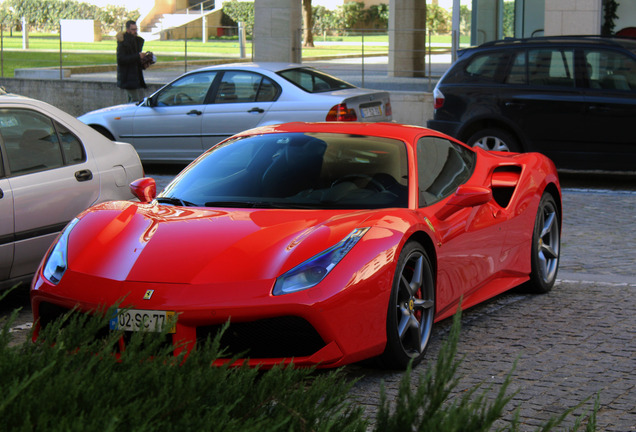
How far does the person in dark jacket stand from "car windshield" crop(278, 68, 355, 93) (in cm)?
584

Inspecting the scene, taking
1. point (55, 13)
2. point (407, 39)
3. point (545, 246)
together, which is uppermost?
point (55, 13)

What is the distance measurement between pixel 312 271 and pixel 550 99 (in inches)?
319

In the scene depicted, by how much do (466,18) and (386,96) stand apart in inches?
400

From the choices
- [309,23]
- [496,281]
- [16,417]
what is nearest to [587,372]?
[496,281]

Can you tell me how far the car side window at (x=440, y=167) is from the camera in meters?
5.79

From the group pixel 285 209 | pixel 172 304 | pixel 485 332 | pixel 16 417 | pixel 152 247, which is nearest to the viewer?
pixel 16 417

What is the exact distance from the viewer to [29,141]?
6.64 m

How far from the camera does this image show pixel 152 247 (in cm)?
487

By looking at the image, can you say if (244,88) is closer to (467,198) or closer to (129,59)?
(129,59)

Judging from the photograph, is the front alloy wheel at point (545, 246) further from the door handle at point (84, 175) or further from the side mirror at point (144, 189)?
the door handle at point (84, 175)

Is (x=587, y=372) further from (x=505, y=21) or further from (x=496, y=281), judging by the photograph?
(x=505, y=21)

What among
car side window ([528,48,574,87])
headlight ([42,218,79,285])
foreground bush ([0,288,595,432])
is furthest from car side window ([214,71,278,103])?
foreground bush ([0,288,595,432])

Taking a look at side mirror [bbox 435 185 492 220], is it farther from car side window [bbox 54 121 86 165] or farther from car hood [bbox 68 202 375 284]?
car side window [bbox 54 121 86 165]

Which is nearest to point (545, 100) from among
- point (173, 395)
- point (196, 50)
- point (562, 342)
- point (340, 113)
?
point (340, 113)
